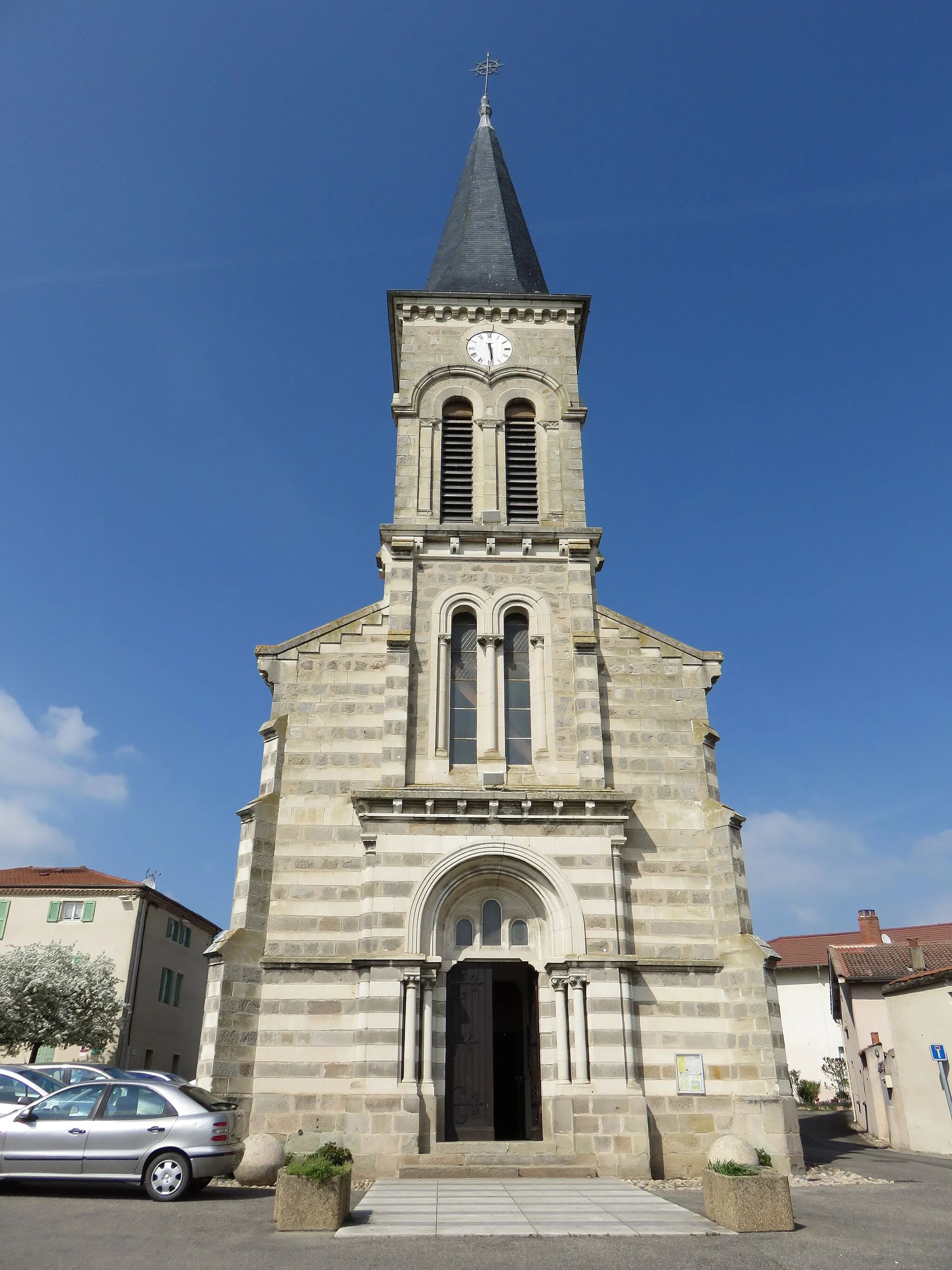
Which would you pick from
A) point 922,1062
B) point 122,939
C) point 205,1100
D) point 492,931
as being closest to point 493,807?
point 492,931

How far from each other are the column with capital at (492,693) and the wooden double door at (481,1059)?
426 cm

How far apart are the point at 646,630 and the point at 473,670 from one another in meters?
3.96

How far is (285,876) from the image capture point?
17.4 metres

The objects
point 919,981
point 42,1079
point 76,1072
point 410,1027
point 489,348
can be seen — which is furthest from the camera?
point 919,981

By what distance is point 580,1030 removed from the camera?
53.4ft

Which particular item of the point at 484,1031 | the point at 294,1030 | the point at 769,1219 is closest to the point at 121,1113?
the point at 294,1030

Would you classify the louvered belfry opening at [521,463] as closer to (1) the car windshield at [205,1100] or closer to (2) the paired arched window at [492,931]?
(2) the paired arched window at [492,931]

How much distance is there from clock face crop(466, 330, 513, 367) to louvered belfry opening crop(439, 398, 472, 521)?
1248 mm

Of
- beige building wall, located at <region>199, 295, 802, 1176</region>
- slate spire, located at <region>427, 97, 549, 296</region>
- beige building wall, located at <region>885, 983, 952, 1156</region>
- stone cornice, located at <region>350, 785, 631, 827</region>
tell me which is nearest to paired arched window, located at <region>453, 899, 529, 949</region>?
beige building wall, located at <region>199, 295, 802, 1176</region>

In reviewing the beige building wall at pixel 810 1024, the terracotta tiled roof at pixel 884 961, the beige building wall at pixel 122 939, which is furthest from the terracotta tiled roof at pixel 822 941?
the beige building wall at pixel 122 939

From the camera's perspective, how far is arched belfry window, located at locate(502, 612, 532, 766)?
62.7 ft

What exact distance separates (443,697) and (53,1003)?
68.0 feet

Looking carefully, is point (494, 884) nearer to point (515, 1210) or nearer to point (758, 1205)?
point (515, 1210)

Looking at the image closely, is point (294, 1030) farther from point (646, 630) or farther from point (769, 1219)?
point (646, 630)
